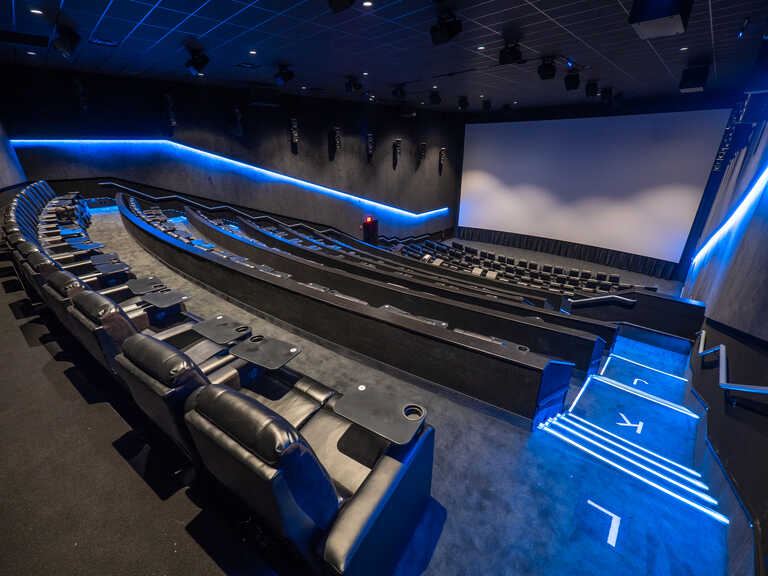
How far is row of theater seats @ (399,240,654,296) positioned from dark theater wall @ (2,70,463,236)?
4.07 meters

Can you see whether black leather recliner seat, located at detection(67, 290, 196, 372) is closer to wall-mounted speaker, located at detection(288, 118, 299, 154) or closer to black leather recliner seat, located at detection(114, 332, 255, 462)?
black leather recliner seat, located at detection(114, 332, 255, 462)

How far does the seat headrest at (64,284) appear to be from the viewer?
2.54m

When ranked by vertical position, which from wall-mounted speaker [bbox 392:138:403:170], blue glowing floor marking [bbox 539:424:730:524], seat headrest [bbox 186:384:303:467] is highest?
wall-mounted speaker [bbox 392:138:403:170]

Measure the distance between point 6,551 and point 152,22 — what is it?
7287 millimetres

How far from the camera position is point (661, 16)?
12.5ft

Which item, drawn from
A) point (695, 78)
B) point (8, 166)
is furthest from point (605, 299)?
point (8, 166)

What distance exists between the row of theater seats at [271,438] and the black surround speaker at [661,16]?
5430 mm

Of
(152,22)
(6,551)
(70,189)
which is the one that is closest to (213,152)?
(70,189)

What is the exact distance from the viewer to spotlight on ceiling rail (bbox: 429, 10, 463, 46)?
502cm

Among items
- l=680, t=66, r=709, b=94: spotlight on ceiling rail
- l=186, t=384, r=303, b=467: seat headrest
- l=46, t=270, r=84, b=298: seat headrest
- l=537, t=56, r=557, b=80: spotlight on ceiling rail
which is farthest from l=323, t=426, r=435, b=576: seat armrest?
l=680, t=66, r=709, b=94: spotlight on ceiling rail

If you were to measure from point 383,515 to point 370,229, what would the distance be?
14738 millimetres

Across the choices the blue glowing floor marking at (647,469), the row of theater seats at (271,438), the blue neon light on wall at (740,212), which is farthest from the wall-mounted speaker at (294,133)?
the blue glowing floor marking at (647,469)

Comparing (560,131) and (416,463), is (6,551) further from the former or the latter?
(560,131)

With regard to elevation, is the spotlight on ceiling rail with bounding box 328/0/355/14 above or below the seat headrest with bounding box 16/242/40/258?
above
